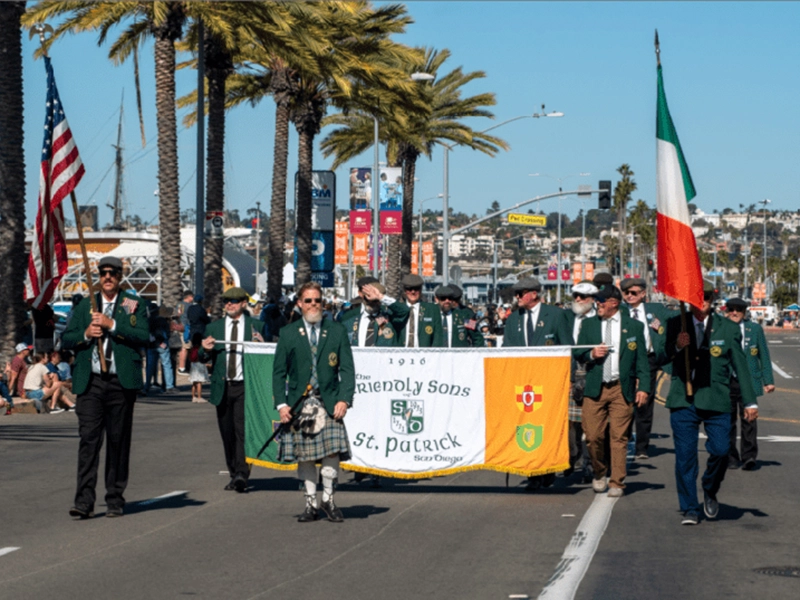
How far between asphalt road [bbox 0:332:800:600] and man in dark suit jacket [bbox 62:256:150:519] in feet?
1.31

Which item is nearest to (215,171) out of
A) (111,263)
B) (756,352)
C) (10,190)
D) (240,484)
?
(10,190)

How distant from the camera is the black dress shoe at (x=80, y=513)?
10.3 metres

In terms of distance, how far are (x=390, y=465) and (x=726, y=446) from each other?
3110mm

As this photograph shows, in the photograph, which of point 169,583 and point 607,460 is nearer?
point 169,583

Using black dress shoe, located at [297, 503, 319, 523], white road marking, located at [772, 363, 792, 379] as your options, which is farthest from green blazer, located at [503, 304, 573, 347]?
white road marking, located at [772, 363, 792, 379]

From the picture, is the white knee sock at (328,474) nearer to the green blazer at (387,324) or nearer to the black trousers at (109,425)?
the black trousers at (109,425)

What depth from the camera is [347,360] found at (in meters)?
10.3

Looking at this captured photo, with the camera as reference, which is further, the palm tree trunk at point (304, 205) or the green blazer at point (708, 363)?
the palm tree trunk at point (304, 205)

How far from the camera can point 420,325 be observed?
13.3 meters

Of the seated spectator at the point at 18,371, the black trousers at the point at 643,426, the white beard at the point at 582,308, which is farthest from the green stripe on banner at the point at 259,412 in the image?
the seated spectator at the point at 18,371

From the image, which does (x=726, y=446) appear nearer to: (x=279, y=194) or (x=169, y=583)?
(x=169, y=583)

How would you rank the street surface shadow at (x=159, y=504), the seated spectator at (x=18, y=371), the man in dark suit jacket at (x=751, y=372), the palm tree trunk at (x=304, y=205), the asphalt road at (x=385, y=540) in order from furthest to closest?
the palm tree trunk at (x=304, y=205) → the seated spectator at (x=18, y=371) → the man in dark suit jacket at (x=751, y=372) → the street surface shadow at (x=159, y=504) → the asphalt road at (x=385, y=540)

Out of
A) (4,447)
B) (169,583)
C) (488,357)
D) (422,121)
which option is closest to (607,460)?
(488,357)

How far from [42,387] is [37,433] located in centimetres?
383
